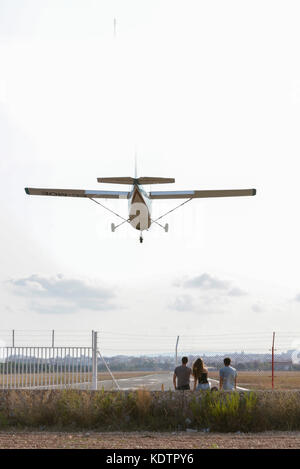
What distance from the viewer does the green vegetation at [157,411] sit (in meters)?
12.7

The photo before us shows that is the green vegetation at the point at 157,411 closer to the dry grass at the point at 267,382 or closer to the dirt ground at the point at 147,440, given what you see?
the dirt ground at the point at 147,440

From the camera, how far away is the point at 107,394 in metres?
13.5

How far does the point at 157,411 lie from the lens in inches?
524

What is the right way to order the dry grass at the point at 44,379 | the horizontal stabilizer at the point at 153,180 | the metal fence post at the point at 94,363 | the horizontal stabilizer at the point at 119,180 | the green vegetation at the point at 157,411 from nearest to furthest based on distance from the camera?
the green vegetation at the point at 157,411, the metal fence post at the point at 94,363, the dry grass at the point at 44,379, the horizontal stabilizer at the point at 153,180, the horizontal stabilizer at the point at 119,180

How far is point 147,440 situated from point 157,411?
95.0 inches

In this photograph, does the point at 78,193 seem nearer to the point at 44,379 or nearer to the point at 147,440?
the point at 44,379

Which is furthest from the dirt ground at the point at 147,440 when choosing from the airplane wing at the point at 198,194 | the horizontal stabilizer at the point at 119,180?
the airplane wing at the point at 198,194

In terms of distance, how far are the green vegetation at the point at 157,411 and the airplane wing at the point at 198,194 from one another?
58.8 feet

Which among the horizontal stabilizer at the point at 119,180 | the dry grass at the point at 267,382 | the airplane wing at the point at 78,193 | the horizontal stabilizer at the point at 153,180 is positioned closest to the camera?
the dry grass at the point at 267,382

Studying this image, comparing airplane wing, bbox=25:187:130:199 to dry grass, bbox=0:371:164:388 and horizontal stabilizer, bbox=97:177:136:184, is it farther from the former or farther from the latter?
dry grass, bbox=0:371:164:388

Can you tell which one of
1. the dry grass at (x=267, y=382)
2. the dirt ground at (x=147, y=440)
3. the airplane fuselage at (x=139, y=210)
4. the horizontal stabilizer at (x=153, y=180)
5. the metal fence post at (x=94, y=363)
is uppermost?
the horizontal stabilizer at (x=153, y=180)

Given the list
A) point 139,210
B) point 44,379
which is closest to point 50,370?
point 44,379
